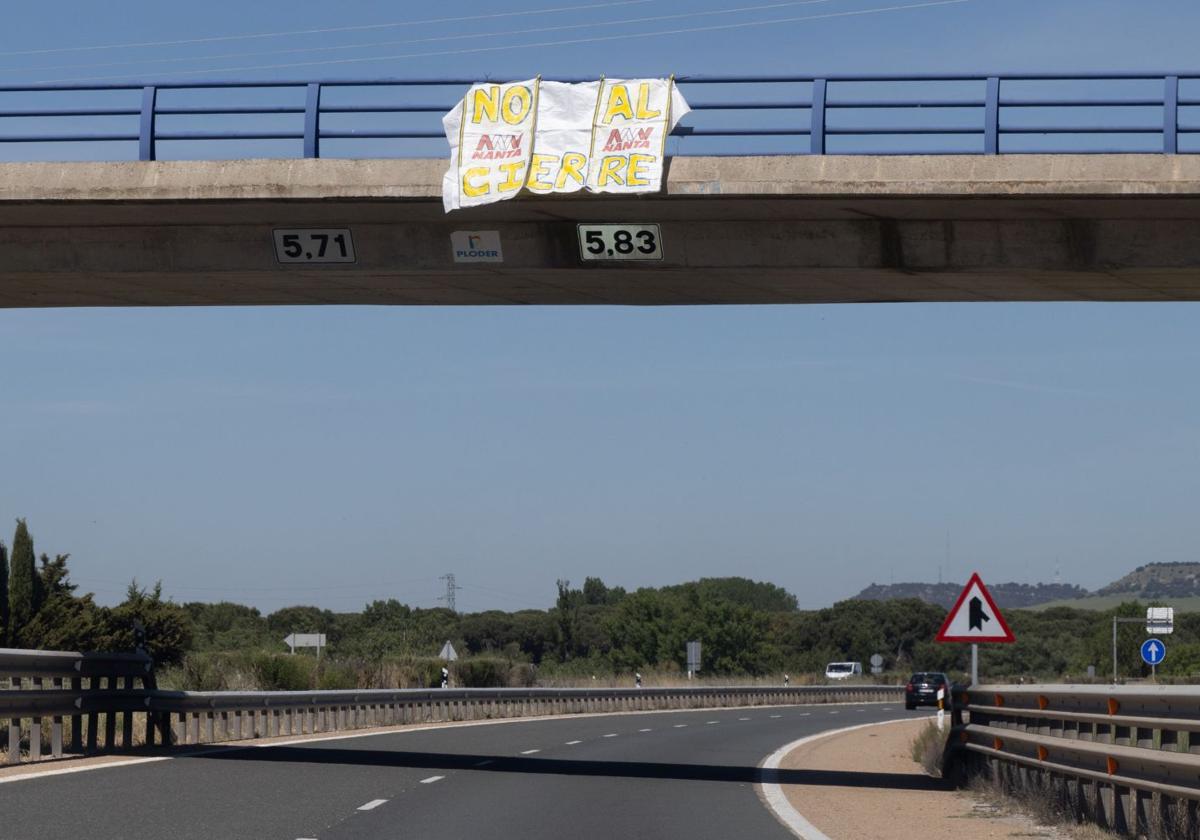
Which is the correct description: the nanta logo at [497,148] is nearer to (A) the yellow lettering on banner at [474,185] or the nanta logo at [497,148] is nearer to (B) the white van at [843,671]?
(A) the yellow lettering on banner at [474,185]

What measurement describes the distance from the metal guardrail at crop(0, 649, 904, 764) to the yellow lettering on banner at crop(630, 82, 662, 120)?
29.0 ft

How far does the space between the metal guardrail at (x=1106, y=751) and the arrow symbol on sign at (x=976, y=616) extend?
980 mm

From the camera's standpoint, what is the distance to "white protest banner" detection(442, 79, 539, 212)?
1914 cm

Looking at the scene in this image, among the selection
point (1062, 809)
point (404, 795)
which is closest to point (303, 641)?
point (404, 795)

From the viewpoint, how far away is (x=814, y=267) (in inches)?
778

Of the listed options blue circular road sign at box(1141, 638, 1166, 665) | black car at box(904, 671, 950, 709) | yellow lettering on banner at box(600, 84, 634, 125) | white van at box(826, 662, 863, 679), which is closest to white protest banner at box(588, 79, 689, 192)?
yellow lettering on banner at box(600, 84, 634, 125)

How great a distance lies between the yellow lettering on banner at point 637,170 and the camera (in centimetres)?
1881

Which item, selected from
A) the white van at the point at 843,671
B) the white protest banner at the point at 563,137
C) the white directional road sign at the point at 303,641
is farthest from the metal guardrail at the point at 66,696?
the white van at the point at 843,671

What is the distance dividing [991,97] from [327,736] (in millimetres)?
14061

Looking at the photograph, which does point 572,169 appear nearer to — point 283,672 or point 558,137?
point 558,137

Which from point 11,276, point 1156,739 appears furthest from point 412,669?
point 1156,739

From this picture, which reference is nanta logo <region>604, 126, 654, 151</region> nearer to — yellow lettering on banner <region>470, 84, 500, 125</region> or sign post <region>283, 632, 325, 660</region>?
yellow lettering on banner <region>470, 84, 500, 125</region>

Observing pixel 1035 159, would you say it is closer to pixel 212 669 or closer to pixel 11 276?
pixel 11 276

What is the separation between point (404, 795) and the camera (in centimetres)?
1617
